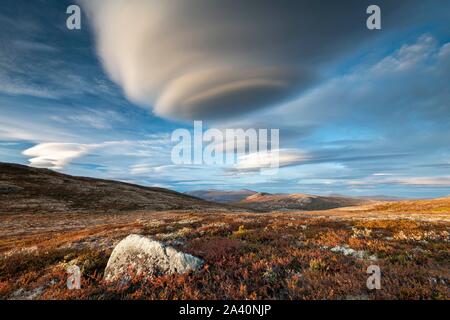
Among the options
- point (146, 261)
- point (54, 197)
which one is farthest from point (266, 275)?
point (54, 197)

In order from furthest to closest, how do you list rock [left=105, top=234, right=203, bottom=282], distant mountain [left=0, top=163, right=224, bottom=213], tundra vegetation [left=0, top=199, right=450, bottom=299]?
distant mountain [left=0, top=163, right=224, bottom=213], rock [left=105, top=234, right=203, bottom=282], tundra vegetation [left=0, top=199, right=450, bottom=299]

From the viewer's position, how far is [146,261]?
8695 mm

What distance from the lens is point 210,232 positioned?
1639 centimetres

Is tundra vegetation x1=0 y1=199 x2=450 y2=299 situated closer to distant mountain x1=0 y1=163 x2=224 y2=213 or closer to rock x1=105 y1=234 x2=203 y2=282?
rock x1=105 y1=234 x2=203 y2=282

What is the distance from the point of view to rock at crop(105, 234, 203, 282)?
8.28m

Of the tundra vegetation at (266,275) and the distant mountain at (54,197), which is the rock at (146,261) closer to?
the tundra vegetation at (266,275)

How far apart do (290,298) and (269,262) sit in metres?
2.47

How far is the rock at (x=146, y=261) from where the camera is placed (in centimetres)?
828

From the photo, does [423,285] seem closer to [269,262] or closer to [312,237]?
[269,262]

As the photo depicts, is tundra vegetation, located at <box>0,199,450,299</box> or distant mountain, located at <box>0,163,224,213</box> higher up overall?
tundra vegetation, located at <box>0,199,450,299</box>

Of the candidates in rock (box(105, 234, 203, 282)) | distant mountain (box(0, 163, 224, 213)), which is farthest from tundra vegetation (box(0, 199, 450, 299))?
distant mountain (box(0, 163, 224, 213))

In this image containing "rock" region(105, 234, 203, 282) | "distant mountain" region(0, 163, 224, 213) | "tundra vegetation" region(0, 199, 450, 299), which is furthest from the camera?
"distant mountain" region(0, 163, 224, 213)

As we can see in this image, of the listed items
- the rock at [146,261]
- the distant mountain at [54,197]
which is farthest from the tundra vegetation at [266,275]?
the distant mountain at [54,197]

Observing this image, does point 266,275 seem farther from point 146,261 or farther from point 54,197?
point 54,197
